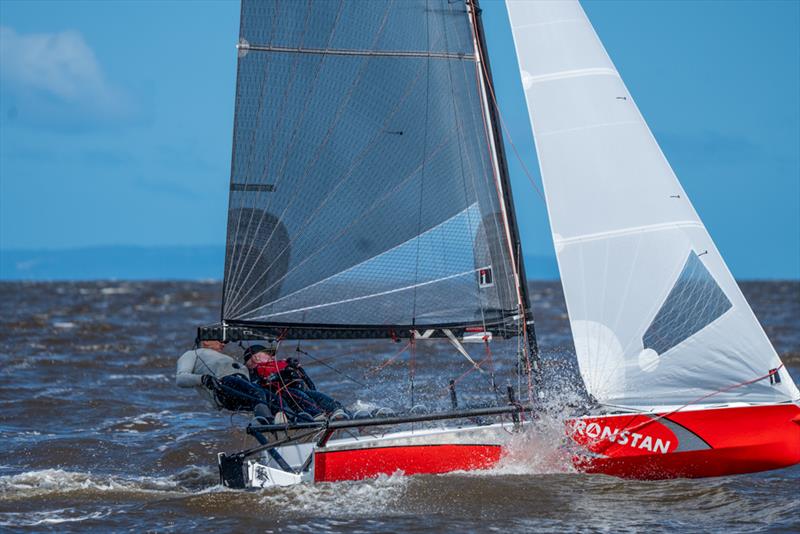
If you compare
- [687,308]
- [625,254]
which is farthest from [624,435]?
[625,254]

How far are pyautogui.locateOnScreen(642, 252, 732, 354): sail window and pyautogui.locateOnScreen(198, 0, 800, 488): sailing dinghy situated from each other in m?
0.02

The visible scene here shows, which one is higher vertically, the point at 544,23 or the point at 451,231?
the point at 544,23

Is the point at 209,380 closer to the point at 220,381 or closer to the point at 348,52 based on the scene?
the point at 220,381

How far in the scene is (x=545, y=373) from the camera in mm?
10031

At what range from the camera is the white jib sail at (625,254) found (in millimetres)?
9445

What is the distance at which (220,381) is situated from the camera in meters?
10.2

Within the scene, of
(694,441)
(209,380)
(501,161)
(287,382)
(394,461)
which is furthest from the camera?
(287,382)

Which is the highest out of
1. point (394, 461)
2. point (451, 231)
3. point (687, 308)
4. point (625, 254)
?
point (451, 231)

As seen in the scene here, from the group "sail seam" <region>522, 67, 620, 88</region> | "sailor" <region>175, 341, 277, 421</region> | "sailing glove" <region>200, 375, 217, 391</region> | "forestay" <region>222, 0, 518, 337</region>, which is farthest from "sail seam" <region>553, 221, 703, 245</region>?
"sailing glove" <region>200, 375, 217, 391</region>

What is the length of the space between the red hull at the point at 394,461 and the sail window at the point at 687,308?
1736mm

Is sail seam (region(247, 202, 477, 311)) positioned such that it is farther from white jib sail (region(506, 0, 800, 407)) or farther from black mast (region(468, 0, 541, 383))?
white jib sail (region(506, 0, 800, 407))

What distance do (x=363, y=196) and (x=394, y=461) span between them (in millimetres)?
2411

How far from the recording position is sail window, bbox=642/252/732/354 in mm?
9484

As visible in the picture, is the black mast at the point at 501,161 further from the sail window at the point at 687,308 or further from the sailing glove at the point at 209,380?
the sailing glove at the point at 209,380
